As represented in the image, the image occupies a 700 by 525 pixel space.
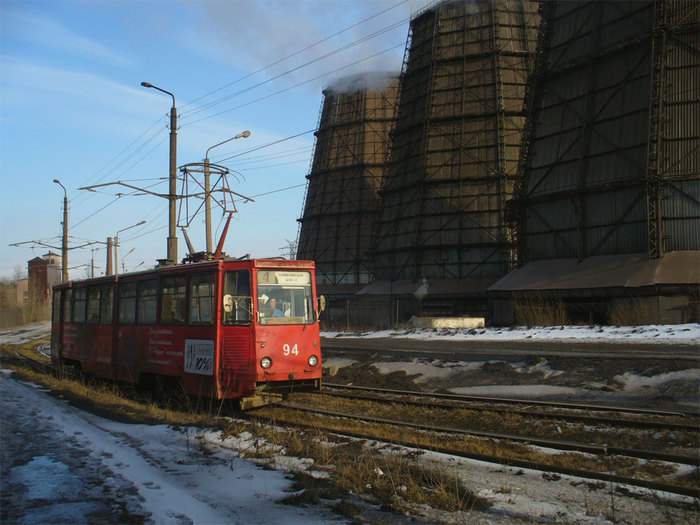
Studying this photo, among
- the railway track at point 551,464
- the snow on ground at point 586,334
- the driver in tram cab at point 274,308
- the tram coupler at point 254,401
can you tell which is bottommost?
the railway track at point 551,464

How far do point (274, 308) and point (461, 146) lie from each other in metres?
37.8

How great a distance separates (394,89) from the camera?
207ft

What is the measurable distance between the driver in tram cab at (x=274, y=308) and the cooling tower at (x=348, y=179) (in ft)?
152

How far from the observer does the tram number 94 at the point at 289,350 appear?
37.5 feet

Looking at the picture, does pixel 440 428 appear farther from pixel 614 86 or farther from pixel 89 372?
pixel 614 86

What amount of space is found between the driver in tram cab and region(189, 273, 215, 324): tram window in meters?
1.19

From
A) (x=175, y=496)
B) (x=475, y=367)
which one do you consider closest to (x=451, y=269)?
(x=475, y=367)

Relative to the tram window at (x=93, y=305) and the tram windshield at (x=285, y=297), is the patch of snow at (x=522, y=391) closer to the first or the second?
the tram windshield at (x=285, y=297)

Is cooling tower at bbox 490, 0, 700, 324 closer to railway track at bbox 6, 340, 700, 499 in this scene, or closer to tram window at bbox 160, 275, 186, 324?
railway track at bbox 6, 340, 700, 499

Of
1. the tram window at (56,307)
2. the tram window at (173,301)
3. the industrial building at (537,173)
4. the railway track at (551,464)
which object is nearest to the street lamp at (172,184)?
the tram window at (56,307)

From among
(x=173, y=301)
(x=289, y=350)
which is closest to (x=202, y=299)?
(x=173, y=301)

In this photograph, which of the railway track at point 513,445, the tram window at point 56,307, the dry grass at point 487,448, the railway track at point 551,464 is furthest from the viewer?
the tram window at point 56,307

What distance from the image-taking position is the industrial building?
1167 inches

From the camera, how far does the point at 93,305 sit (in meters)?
17.4
